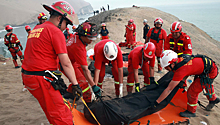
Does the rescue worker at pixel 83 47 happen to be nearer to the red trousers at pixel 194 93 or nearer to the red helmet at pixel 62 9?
the red helmet at pixel 62 9

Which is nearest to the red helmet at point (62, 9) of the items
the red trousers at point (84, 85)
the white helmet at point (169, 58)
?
the red trousers at point (84, 85)

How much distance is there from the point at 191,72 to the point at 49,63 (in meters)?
2.39

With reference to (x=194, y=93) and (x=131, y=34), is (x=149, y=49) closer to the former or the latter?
(x=194, y=93)

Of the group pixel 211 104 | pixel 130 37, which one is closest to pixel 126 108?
pixel 211 104

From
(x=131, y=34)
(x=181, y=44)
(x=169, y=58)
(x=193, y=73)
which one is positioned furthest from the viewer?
(x=131, y=34)

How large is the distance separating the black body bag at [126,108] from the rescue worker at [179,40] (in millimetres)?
1408

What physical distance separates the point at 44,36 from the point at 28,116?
6.65 ft

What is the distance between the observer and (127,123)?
2.54m

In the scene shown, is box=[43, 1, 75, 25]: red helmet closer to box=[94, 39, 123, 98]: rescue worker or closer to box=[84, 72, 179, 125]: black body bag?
box=[94, 39, 123, 98]: rescue worker

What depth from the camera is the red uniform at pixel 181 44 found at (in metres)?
3.94

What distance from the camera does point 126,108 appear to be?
271cm

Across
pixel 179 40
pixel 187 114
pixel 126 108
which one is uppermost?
pixel 179 40

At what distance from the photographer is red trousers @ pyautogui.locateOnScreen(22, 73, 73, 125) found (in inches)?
73.2

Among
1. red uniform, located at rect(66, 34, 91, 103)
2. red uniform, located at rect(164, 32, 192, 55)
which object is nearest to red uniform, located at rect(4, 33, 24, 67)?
red uniform, located at rect(66, 34, 91, 103)
